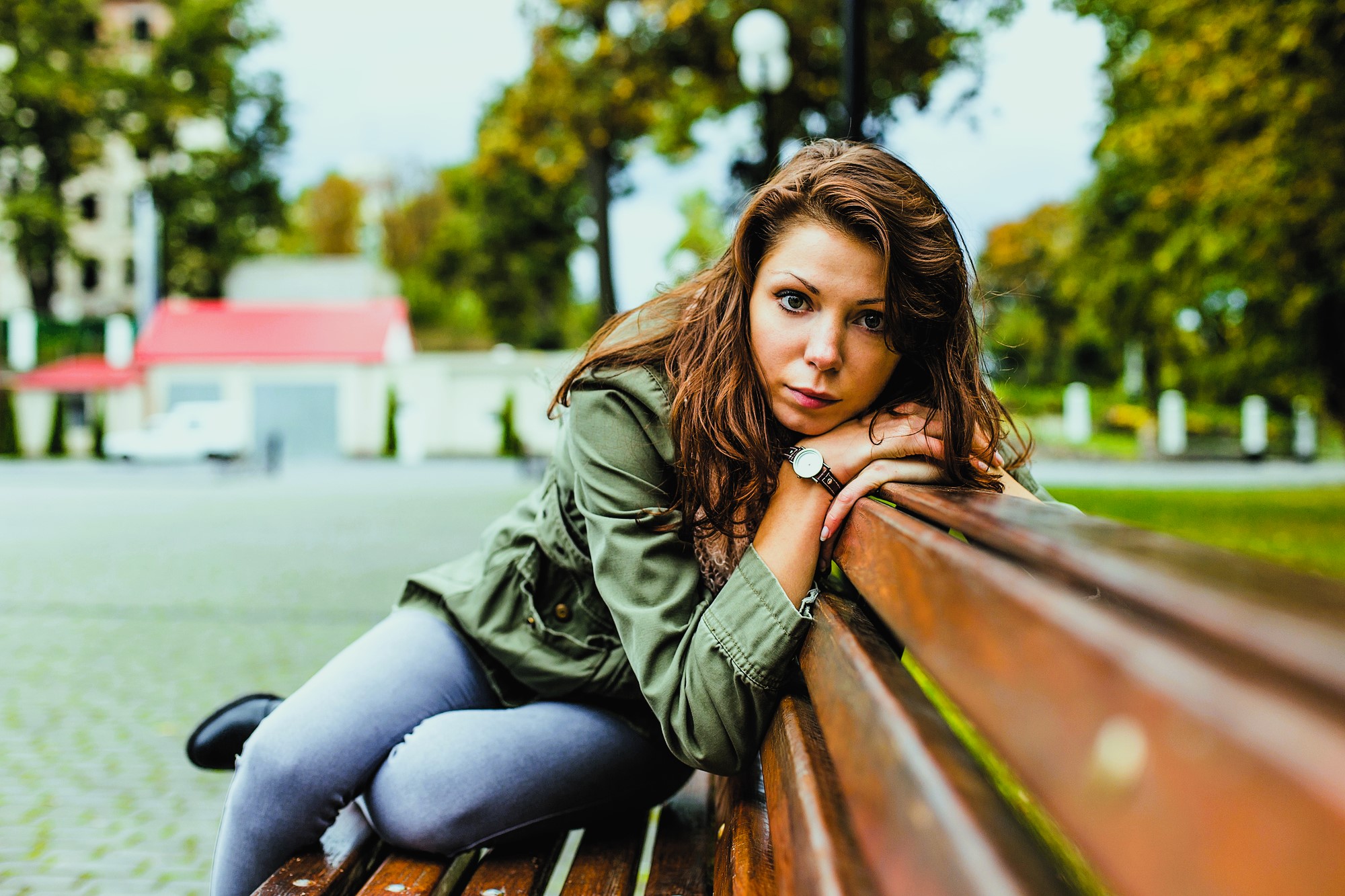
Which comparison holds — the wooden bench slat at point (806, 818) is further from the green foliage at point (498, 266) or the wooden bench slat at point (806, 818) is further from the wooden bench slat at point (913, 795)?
the green foliage at point (498, 266)

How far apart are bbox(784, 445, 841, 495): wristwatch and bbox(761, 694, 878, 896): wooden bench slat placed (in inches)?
14.4

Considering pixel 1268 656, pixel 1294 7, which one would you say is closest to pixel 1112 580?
pixel 1268 656

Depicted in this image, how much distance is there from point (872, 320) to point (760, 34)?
692cm

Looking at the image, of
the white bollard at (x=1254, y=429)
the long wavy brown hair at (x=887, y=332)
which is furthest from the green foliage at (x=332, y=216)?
the long wavy brown hair at (x=887, y=332)

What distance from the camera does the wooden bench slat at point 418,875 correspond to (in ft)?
5.71

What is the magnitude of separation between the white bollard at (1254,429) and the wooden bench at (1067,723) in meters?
34.6

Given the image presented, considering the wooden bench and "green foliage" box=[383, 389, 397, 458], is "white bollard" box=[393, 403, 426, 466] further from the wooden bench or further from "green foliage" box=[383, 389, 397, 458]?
the wooden bench

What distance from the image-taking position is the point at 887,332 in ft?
5.65

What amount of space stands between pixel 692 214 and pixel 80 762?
151 feet

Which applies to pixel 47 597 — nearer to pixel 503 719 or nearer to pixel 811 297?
pixel 503 719

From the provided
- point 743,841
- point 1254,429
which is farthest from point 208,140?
point 743,841

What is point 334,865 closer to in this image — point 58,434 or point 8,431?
point 58,434

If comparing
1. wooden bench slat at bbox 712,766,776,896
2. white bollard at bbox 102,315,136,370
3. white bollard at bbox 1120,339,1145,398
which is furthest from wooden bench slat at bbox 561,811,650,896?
white bollard at bbox 1120,339,1145,398

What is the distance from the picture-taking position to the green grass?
9.83 m
